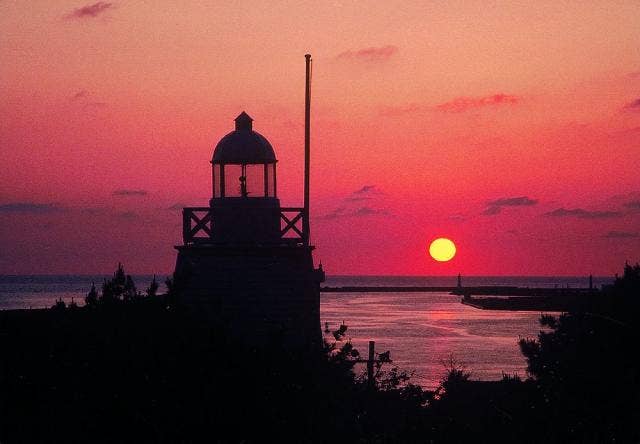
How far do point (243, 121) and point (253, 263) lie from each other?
473 cm

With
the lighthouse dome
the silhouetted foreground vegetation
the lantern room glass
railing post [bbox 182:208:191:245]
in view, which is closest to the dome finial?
the lighthouse dome

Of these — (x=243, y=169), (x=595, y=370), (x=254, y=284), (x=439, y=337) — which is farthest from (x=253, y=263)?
(x=439, y=337)

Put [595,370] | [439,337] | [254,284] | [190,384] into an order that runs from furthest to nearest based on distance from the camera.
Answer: [439,337] < [254,284] < [595,370] < [190,384]

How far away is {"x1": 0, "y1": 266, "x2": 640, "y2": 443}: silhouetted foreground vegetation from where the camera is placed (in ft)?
51.2

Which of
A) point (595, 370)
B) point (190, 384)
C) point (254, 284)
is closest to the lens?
point (190, 384)

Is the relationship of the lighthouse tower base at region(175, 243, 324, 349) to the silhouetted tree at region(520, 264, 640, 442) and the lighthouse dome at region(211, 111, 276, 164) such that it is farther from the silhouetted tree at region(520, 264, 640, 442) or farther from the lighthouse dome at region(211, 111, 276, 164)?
the silhouetted tree at region(520, 264, 640, 442)

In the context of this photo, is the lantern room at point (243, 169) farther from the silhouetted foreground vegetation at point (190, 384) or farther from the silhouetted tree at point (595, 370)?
the silhouetted tree at point (595, 370)

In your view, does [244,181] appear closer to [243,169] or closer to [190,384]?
[243,169]

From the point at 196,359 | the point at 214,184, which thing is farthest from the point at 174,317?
the point at 214,184

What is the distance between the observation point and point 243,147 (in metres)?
29.4

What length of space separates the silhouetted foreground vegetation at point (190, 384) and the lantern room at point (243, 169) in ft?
23.3

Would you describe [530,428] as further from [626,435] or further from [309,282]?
[309,282]

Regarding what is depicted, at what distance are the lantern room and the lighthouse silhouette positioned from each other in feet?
0.15

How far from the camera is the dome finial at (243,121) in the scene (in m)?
29.9
